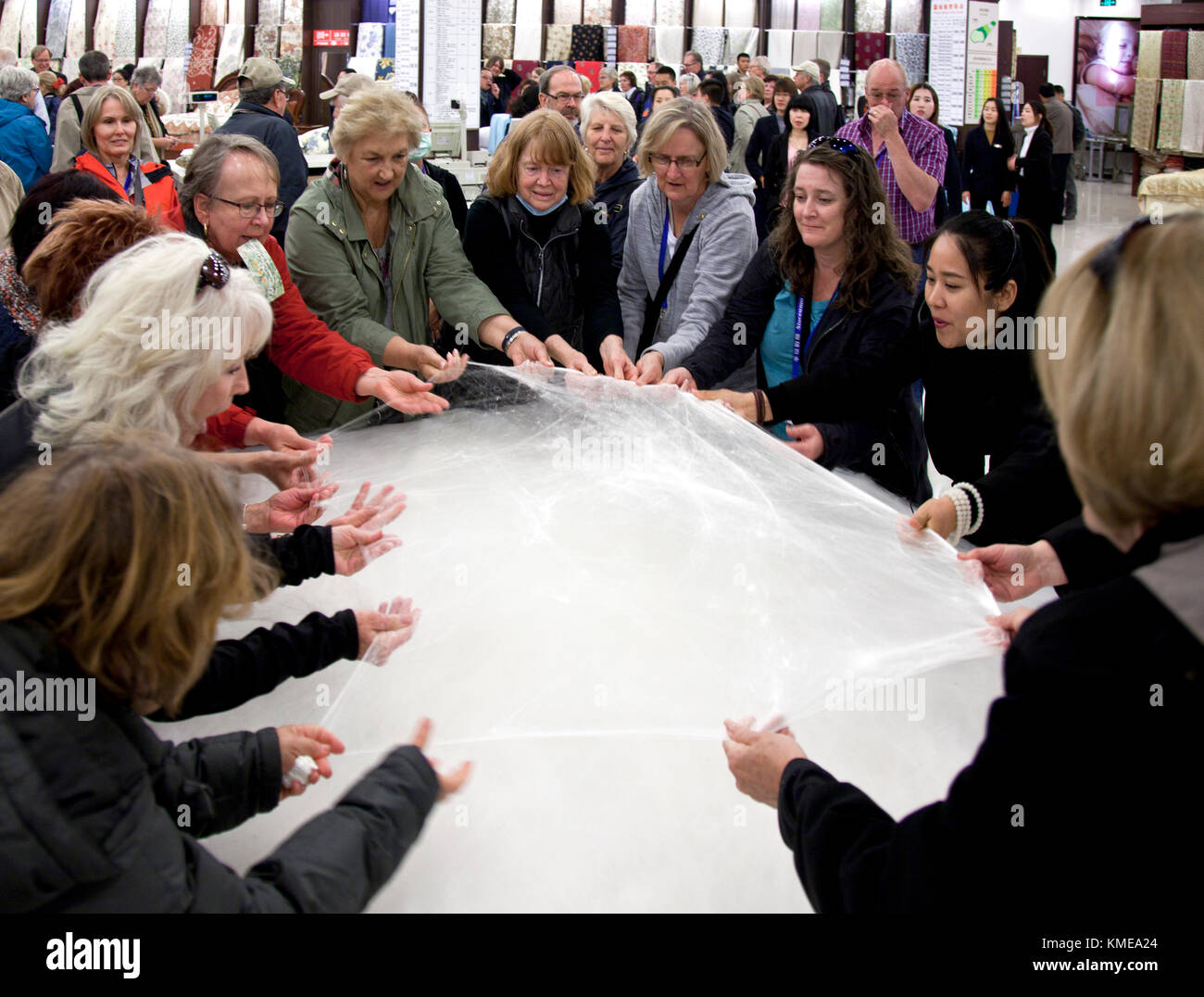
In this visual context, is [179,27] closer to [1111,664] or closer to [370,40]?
[370,40]

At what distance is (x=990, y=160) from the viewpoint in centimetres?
846

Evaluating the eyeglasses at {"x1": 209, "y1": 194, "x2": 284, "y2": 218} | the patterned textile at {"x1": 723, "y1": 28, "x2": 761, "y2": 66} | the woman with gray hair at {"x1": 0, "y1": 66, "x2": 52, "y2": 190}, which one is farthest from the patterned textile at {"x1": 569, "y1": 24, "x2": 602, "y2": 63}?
the eyeglasses at {"x1": 209, "y1": 194, "x2": 284, "y2": 218}

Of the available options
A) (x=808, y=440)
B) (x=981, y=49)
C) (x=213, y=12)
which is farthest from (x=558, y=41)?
(x=808, y=440)

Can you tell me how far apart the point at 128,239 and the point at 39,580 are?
3.52 feet

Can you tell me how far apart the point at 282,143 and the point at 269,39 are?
480 cm

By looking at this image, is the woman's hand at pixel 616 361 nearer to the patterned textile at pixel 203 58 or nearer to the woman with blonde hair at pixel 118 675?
the woman with blonde hair at pixel 118 675

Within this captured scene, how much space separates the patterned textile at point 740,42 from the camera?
10461 mm

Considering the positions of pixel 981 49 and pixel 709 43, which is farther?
pixel 709 43

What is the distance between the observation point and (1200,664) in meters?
0.84

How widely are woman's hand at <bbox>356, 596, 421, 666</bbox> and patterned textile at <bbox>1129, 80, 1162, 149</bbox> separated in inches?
567

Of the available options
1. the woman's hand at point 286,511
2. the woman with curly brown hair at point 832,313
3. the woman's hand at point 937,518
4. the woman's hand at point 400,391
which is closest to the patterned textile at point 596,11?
the woman with curly brown hair at point 832,313

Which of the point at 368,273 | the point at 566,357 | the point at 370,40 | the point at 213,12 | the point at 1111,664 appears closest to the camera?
the point at 1111,664

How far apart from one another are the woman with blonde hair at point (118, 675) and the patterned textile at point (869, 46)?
35.5 feet

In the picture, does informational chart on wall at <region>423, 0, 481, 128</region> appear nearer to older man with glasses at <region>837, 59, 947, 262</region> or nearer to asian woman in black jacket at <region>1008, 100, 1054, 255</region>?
older man with glasses at <region>837, 59, 947, 262</region>
